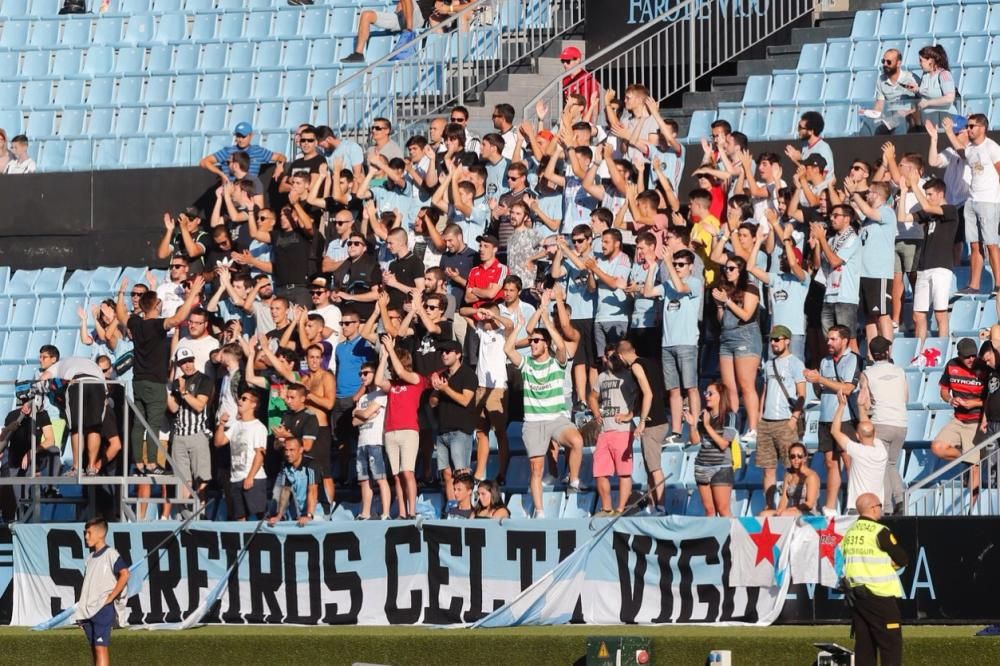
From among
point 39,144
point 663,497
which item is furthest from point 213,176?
point 663,497

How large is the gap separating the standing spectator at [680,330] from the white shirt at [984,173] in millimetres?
2935

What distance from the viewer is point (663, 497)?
19.1 meters

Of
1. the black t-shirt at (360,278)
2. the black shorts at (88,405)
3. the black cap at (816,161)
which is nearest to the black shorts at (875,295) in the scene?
the black cap at (816,161)

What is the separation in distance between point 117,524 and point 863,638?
7815 mm

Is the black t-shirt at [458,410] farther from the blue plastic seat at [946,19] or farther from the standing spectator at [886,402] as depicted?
the blue plastic seat at [946,19]

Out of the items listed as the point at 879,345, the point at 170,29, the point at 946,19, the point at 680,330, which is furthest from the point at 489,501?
the point at 170,29

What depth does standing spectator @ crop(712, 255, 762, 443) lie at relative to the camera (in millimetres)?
18875

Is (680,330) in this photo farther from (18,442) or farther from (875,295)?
(18,442)

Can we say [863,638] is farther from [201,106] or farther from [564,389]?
[201,106]

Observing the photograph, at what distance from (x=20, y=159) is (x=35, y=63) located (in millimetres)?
2826

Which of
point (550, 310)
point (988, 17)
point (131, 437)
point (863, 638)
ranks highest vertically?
point (988, 17)

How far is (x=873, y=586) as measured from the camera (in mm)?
15445

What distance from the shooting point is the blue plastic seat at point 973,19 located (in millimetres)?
22906

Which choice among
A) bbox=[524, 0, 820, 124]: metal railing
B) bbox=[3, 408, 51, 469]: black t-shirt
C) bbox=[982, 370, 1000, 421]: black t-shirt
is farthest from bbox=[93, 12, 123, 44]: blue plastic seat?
bbox=[982, 370, 1000, 421]: black t-shirt
